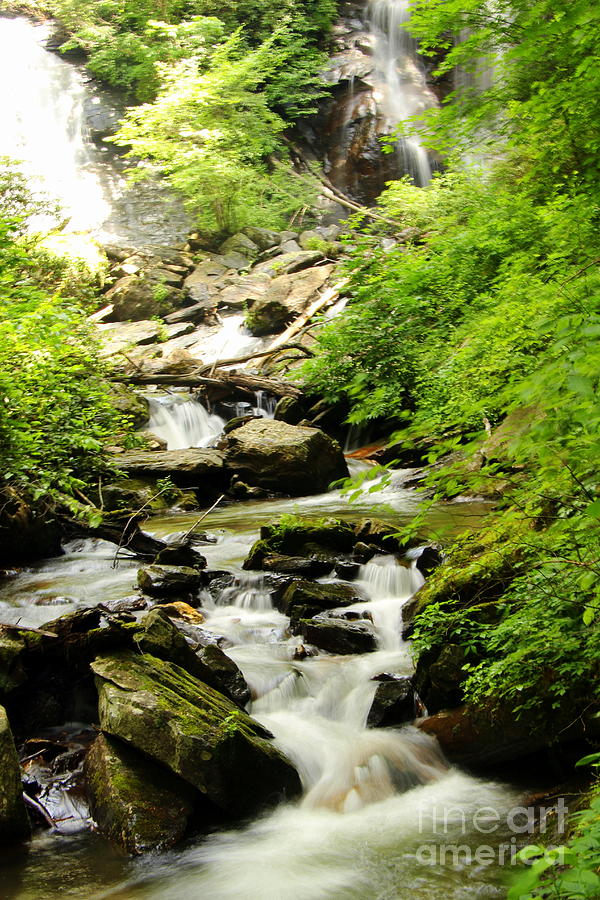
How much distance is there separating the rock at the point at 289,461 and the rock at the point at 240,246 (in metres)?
12.8

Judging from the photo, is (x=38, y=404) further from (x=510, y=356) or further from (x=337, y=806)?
(x=510, y=356)

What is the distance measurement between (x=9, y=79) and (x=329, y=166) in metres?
13.5

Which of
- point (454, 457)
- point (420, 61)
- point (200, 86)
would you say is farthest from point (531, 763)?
point (420, 61)

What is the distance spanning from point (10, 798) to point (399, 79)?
95.0 ft

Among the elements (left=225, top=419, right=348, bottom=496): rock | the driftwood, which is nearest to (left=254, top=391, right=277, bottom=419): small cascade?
the driftwood

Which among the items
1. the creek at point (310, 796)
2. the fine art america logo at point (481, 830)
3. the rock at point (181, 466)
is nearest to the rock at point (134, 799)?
the creek at point (310, 796)

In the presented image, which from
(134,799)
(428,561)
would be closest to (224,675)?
(134,799)

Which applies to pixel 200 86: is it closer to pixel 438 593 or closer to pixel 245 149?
pixel 245 149

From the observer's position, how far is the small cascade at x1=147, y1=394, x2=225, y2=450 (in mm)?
13422

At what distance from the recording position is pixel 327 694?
202 inches

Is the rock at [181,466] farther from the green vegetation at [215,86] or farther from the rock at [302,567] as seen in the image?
the green vegetation at [215,86]

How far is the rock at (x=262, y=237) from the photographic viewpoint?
22.9m

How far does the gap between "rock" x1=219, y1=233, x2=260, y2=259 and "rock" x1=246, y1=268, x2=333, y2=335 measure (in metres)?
4.01

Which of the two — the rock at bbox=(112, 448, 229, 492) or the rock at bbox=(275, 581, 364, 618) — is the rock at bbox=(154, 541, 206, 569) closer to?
the rock at bbox=(275, 581, 364, 618)
